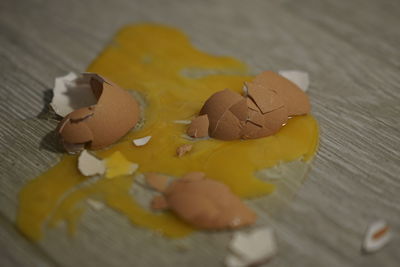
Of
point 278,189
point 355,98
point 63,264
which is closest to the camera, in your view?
point 63,264

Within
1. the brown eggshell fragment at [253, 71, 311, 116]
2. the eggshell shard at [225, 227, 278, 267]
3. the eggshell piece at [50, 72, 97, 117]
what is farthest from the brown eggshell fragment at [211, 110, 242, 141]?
the eggshell piece at [50, 72, 97, 117]

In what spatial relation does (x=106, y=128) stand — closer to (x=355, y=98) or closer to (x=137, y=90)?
(x=137, y=90)

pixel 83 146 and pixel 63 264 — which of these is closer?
pixel 63 264

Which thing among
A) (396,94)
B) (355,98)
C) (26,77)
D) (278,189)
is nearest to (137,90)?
(26,77)

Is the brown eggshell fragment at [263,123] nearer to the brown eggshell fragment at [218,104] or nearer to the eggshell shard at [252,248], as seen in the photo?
the brown eggshell fragment at [218,104]

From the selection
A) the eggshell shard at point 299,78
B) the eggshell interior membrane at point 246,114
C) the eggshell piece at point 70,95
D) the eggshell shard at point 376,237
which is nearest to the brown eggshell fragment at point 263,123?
the eggshell interior membrane at point 246,114

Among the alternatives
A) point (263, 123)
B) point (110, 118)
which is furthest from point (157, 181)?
point (263, 123)
